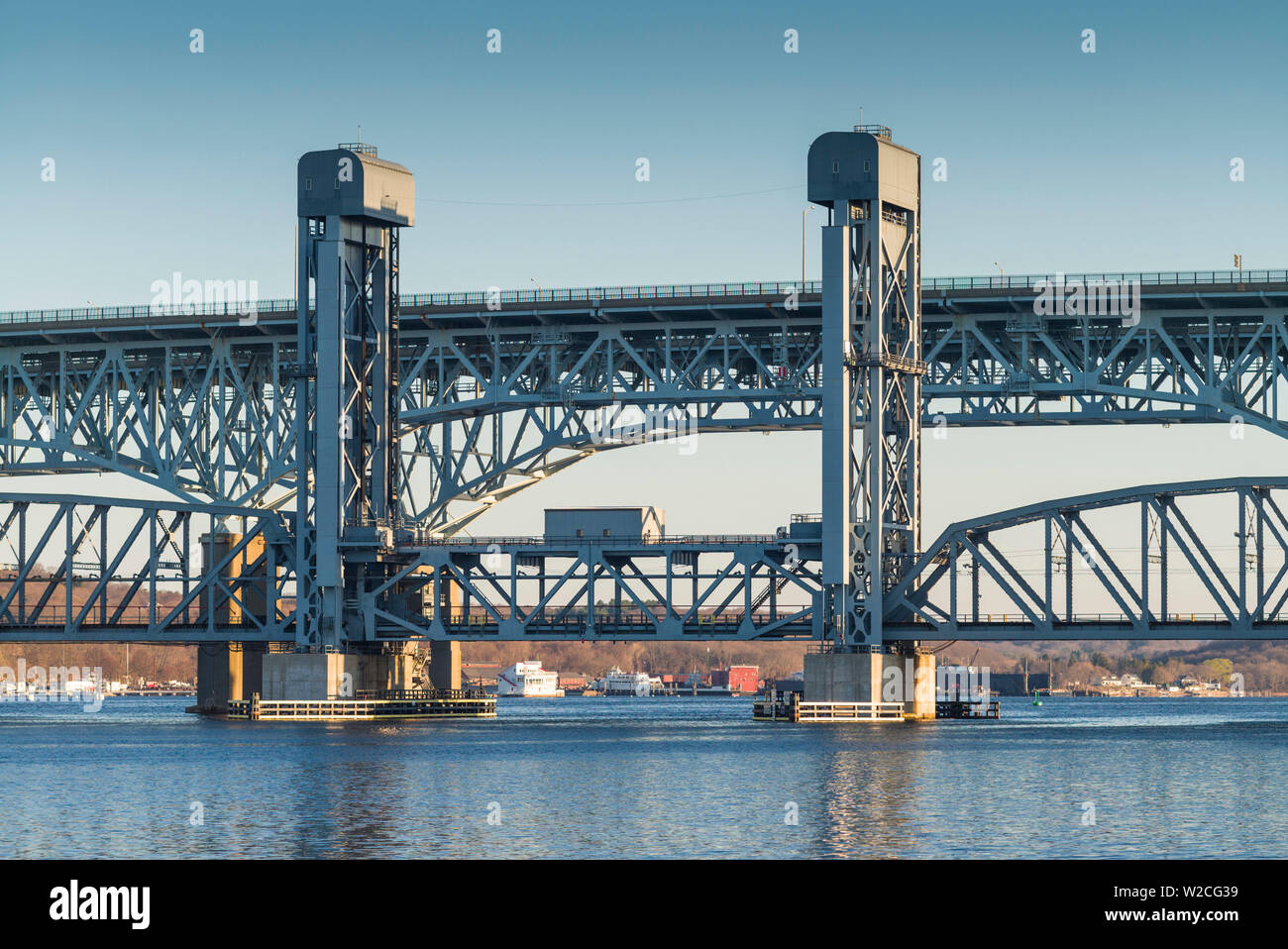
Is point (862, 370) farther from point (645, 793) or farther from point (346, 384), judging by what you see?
point (645, 793)

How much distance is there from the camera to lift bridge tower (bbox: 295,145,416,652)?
116312 millimetres

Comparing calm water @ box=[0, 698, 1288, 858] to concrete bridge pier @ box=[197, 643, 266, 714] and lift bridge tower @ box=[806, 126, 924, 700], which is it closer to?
lift bridge tower @ box=[806, 126, 924, 700]

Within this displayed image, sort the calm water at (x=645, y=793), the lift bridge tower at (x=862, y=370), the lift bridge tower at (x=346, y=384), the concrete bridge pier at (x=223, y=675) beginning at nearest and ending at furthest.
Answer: the calm water at (x=645, y=793)
the lift bridge tower at (x=862, y=370)
the lift bridge tower at (x=346, y=384)
the concrete bridge pier at (x=223, y=675)

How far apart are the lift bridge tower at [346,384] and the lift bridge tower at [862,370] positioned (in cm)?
2463

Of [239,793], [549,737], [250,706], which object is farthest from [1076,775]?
[250,706]

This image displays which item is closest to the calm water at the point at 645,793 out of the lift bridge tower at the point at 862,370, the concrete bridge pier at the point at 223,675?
the lift bridge tower at the point at 862,370

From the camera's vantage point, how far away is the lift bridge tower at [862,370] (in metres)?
108

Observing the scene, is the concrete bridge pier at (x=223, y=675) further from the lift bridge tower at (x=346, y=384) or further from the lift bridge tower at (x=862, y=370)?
the lift bridge tower at (x=862, y=370)

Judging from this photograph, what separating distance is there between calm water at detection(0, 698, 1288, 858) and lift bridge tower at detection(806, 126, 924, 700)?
24.1 feet

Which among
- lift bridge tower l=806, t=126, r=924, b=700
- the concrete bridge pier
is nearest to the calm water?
lift bridge tower l=806, t=126, r=924, b=700

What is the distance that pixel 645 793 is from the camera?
68.4 metres
